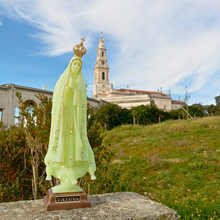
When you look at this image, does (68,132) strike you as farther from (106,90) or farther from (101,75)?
(101,75)

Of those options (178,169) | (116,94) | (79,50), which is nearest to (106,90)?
(116,94)

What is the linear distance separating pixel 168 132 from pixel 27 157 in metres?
9.47

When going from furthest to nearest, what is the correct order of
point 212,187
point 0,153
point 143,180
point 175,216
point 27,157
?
point 143,180 < point 212,187 < point 27,157 < point 0,153 < point 175,216

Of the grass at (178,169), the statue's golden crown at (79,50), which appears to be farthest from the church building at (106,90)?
the statue's golden crown at (79,50)

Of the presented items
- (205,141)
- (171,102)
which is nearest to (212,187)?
(205,141)

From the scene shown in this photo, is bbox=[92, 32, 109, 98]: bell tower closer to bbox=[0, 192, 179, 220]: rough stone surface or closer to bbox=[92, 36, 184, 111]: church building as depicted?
bbox=[92, 36, 184, 111]: church building

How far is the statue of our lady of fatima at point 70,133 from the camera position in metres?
3.40

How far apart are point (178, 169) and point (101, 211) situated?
16.4 ft

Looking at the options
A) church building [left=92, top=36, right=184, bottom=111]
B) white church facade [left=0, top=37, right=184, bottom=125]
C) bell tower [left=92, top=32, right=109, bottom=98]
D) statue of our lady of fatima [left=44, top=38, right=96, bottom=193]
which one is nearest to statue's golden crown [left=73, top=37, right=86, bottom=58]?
statue of our lady of fatima [left=44, top=38, right=96, bottom=193]

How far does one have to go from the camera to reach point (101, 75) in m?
52.2

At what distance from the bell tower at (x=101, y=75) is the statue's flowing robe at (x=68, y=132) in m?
46.5

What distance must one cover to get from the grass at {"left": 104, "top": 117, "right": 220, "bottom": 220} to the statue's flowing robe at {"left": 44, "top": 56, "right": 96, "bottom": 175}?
242cm

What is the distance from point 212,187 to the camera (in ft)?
19.6

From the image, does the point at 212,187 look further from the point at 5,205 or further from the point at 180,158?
the point at 5,205
